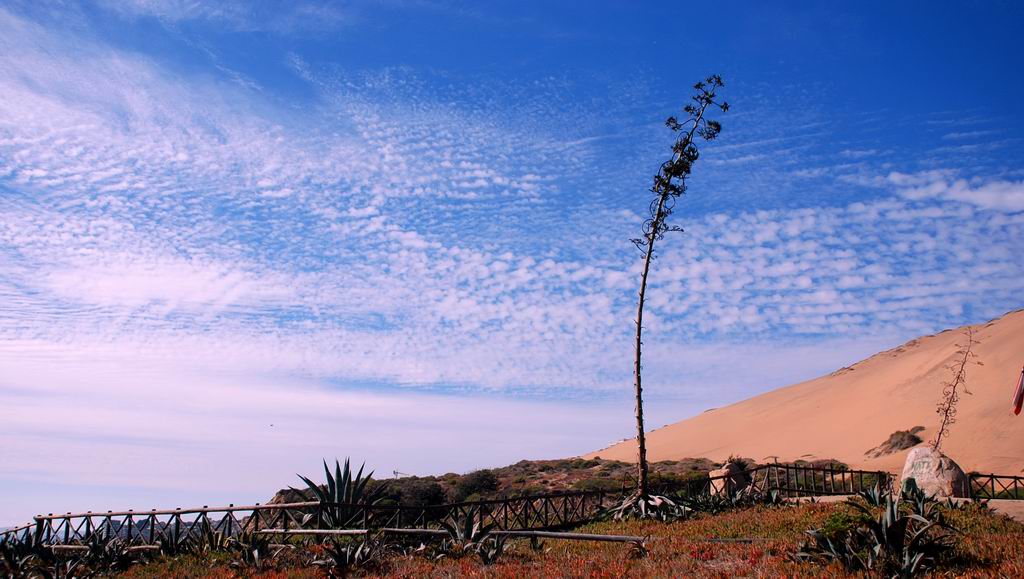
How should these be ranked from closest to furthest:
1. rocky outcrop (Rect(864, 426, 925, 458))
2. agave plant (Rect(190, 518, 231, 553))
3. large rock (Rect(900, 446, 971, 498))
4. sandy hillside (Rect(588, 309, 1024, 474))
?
agave plant (Rect(190, 518, 231, 553)) < large rock (Rect(900, 446, 971, 498)) < sandy hillside (Rect(588, 309, 1024, 474)) < rocky outcrop (Rect(864, 426, 925, 458))

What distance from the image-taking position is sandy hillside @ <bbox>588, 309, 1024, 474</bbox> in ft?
149

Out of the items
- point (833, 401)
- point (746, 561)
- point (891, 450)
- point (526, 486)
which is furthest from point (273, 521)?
point (833, 401)

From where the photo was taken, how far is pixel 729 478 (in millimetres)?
25359

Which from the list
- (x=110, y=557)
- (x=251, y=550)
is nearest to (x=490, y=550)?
(x=251, y=550)

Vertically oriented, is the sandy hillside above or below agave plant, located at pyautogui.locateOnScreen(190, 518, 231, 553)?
above

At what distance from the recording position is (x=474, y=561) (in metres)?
13.8

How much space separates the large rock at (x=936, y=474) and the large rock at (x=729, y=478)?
546cm

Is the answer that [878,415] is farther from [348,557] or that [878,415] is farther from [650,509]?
[348,557]

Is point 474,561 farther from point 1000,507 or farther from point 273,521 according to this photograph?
point 1000,507

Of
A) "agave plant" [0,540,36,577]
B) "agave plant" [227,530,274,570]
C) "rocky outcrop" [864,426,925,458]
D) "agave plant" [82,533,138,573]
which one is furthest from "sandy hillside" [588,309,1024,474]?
"agave plant" [0,540,36,577]

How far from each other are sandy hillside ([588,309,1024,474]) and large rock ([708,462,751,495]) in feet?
67.6

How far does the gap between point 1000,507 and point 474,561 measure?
45.1ft

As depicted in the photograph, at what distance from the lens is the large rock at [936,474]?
20859mm

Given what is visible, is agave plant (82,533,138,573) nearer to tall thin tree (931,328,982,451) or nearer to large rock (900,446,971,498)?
large rock (900,446,971,498)
